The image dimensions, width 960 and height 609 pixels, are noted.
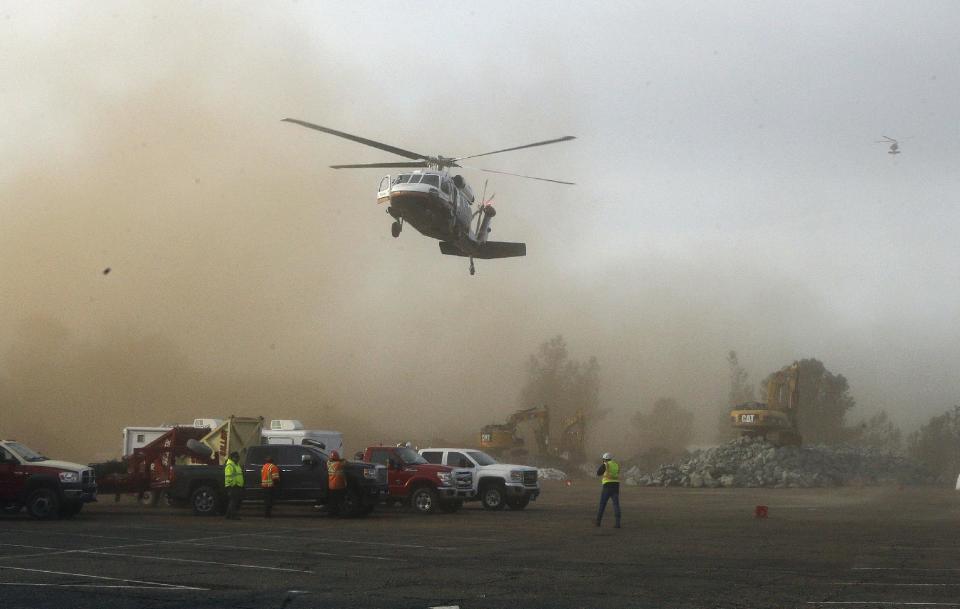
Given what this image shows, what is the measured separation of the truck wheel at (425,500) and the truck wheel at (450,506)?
0.29 metres

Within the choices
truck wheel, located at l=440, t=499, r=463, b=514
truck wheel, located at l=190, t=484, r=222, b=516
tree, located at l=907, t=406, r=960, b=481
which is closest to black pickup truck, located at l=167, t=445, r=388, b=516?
truck wheel, located at l=190, t=484, r=222, b=516

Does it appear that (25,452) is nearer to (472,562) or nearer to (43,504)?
(43,504)

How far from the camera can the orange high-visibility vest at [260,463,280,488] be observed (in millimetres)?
25000

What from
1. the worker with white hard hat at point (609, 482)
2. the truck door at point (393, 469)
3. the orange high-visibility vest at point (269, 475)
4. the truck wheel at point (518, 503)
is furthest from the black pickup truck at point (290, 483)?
the worker with white hard hat at point (609, 482)

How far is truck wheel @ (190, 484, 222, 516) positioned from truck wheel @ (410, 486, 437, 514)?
5.25 metres

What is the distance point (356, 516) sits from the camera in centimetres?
2584

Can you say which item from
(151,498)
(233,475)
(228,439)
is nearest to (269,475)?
(233,475)

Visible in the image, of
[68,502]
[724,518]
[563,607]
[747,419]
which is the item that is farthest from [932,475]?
[563,607]

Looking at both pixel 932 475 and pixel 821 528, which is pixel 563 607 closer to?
pixel 821 528

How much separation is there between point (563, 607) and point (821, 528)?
14.3 m

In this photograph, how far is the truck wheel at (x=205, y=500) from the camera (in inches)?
1026

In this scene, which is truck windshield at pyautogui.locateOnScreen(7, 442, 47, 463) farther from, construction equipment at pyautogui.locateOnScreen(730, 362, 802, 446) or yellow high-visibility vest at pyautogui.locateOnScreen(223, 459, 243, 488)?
construction equipment at pyautogui.locateOnScreen(730, 362, 802, 446)

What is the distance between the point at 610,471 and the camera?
22.8m

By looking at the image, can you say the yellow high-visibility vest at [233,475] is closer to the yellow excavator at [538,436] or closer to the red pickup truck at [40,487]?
the red pickup truck at [40,487]
